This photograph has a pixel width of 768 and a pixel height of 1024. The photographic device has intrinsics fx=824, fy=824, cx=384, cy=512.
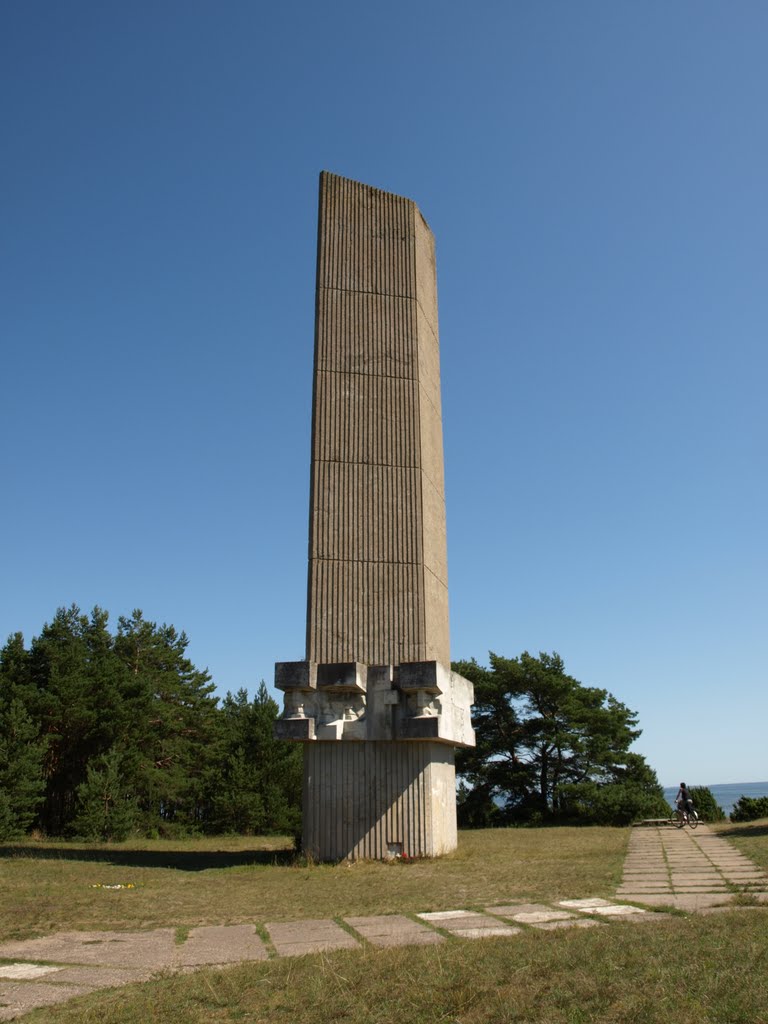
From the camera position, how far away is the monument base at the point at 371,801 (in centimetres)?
1330

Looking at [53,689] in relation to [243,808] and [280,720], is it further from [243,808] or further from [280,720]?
[280,720]

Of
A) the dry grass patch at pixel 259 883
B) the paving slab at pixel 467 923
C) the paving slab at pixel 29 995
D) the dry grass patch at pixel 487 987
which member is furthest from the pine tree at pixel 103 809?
the dry grass patch at pixel 487 987

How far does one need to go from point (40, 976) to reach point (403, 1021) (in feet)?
8.12

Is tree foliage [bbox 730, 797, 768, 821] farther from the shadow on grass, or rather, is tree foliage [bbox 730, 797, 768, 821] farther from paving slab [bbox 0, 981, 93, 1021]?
paving slab [bbox 0, 981, 93, 1021]

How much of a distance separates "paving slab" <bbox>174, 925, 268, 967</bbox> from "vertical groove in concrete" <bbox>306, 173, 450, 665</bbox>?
7259 mm

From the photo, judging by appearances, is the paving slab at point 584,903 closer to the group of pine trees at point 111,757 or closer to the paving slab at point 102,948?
the paving slab at point 102,948

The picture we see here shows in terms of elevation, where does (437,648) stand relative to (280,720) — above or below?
above

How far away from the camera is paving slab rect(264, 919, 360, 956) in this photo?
18.4 feet

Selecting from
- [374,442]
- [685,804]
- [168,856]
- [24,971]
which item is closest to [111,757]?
[168,856]

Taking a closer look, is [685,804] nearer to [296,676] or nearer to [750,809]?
[750,809]

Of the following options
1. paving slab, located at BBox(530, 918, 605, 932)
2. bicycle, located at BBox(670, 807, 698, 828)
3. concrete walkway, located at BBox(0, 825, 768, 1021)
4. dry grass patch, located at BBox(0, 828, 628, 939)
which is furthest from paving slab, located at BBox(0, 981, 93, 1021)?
bicycle, located at BBox(670, 807, 698, 828)

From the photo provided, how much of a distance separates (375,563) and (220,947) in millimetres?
8941

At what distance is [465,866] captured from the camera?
1195cm

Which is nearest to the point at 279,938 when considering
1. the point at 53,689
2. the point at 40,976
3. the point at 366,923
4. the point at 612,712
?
the point at 366,923
